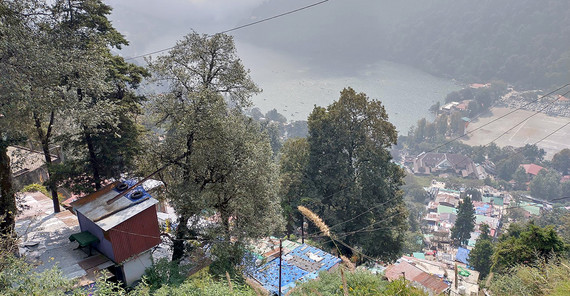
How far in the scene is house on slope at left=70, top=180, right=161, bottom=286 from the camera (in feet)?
15.2

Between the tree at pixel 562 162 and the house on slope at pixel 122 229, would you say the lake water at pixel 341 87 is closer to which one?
the tree at pixel 562 162

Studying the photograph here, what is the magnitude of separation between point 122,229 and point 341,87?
47267 mm

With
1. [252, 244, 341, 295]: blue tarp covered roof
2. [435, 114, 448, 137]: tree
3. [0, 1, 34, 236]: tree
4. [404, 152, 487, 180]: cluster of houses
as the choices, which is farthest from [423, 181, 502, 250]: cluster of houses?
[0, 1, 34, 236]: tree

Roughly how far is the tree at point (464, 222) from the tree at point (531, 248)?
12.1 metres

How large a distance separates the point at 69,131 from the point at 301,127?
108ft

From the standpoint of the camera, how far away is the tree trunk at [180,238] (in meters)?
5.16

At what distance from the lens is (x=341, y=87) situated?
49.9 m

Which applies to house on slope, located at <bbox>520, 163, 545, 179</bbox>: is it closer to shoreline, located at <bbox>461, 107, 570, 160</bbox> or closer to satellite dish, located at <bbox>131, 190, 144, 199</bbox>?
shoreline, located at <bbox>461, 107, 570, 160</bbox>

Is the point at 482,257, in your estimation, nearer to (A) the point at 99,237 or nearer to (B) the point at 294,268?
(B) the point at 294,268

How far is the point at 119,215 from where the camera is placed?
4711 mm

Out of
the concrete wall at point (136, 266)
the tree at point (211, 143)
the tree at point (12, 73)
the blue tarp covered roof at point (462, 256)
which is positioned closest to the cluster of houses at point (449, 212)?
the blue tarp covered roof at point (462, 256)

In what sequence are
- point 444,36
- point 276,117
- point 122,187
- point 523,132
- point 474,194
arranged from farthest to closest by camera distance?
1. point 444,36
2. point 523,132
3. point 276,117
4. point 474,194
5. point 122,187

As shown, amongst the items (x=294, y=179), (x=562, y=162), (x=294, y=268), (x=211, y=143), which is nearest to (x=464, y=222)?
(x=294, y=179)

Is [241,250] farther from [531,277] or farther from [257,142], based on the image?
[531,277]
